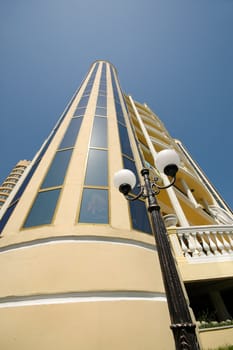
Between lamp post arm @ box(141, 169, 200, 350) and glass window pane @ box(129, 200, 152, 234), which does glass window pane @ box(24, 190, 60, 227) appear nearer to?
glass window pane @ box(129, 200, 152, 234)

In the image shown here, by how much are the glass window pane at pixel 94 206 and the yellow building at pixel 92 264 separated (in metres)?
0.03

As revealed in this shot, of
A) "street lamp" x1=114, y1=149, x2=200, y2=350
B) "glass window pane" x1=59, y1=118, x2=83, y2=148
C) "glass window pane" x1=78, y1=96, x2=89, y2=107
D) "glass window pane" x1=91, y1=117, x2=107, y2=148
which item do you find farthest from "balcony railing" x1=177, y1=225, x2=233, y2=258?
"glass window pane" x1=78, y1=96, x2=89, y2=107

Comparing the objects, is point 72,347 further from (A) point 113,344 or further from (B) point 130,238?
(B) point 130,238

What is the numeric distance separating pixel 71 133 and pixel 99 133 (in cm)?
125

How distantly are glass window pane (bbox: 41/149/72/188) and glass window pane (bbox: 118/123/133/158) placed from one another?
2165mm

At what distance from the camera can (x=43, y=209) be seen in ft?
16.0

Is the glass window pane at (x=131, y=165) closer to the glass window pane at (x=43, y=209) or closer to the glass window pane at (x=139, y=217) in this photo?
the glass window pane at (x=139, y=217)

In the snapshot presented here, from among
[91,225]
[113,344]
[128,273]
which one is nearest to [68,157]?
[91,225]

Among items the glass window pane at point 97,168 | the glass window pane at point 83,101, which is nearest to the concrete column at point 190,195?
the glass window pane at point 97,168

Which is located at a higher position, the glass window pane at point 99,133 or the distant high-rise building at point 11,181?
the distant high-rise building at point 11,181

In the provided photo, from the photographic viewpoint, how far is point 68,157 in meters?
6.51

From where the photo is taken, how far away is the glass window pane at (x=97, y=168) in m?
5.66

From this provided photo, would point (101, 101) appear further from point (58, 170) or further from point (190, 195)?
point (190, 195)

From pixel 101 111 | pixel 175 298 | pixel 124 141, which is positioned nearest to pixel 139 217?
pixel 175 298
